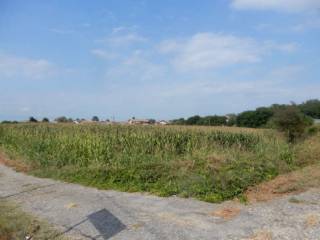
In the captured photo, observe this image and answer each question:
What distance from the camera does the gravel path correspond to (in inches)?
256

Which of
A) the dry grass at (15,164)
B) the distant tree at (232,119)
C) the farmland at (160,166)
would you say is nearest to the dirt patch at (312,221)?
the farmland at (160,166)

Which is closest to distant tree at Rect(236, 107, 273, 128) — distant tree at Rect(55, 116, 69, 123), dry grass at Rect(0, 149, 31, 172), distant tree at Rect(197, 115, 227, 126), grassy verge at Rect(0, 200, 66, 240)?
distant tree at Rect(197, 115, 227, 126)

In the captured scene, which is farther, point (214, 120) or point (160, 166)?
point (214, 120)

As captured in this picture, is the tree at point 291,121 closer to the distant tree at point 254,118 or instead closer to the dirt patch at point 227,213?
the distant tree at point 254,118

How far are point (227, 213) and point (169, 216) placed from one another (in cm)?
101

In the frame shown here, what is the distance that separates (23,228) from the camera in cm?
736

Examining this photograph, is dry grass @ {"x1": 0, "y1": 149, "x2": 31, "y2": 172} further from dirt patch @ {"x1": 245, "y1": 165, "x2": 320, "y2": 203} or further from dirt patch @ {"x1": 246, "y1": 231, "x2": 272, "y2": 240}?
dirt patch @ {"x1": 246, "y1": 231, "x2": 272, "y2": 240}

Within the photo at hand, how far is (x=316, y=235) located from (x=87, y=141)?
12527 millimetres

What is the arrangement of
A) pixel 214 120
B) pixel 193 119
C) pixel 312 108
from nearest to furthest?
pixel 312 108 → pixel 214 120 → pixel 193 119

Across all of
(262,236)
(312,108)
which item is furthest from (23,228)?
(312,108)

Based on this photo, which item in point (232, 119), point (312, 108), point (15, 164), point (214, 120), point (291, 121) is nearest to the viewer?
A: point (15, 164)

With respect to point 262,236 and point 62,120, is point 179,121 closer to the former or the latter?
point 62,120

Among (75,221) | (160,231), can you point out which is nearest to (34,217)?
(75,221)

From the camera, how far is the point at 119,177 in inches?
445
